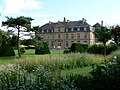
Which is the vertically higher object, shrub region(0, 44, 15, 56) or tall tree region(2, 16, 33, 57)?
tall tree region(2, 16, 33, 57)

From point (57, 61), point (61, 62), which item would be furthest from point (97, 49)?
point (57, 61)

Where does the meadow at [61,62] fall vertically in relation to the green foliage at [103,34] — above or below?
below

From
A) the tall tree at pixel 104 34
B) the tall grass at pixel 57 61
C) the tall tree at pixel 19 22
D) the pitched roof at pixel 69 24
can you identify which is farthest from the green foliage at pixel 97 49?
the pitched roof at pixel 69 24


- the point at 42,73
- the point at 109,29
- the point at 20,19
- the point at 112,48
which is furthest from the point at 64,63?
the point at 109,29

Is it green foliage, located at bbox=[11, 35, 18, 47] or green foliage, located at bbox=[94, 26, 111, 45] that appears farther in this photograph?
green foliage, located at bbox=[94, 26, 111, 45]

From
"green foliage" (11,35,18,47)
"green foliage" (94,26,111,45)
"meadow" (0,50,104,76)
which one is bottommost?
"meadow" (0,50,104,76)

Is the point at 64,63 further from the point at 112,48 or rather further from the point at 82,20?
the point at 82,20

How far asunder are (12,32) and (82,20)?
48.6 meters

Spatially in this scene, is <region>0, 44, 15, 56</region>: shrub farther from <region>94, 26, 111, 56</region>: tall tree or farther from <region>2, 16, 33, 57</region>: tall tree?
<region>94, 26, 111, 56</region>: tall tree

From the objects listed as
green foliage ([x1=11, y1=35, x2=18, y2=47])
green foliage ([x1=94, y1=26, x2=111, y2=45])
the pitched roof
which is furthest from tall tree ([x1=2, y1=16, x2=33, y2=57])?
the pitched roof

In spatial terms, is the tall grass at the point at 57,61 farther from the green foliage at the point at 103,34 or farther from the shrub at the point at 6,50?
the green foliage at the point at 103,34

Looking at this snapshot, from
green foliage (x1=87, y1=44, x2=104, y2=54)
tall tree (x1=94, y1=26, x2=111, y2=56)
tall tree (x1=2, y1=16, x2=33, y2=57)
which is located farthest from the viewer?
green foliage (x1=87, y1=44, x2=104, y2=54)

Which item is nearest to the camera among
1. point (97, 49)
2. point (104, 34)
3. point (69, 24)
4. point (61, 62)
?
point (61, 62)

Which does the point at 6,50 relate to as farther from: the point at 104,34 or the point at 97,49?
the point at 104,34
